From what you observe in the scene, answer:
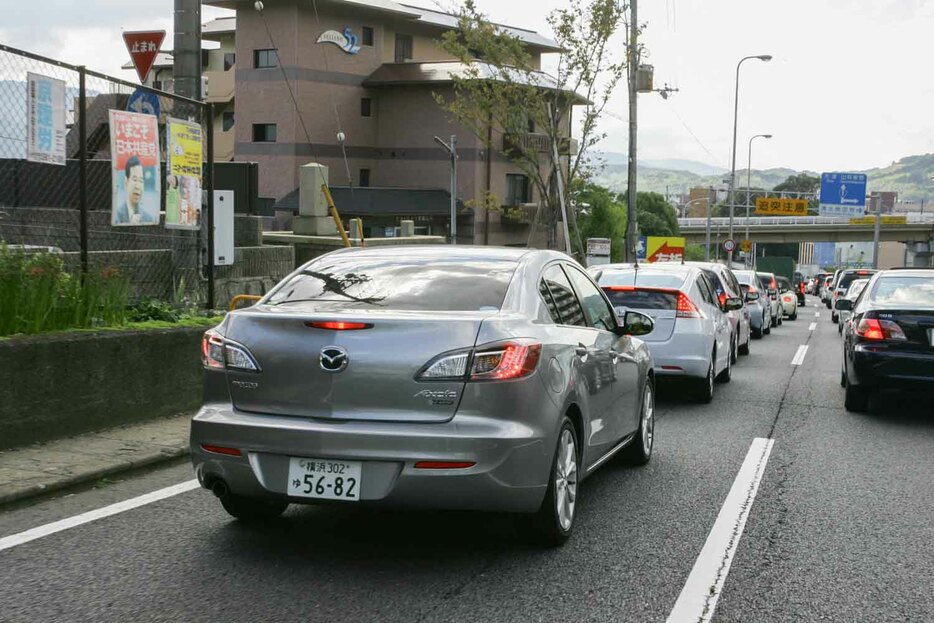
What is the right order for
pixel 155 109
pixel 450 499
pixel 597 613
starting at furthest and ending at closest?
pixel 155 109, pixel 450 499, pixel 597 613

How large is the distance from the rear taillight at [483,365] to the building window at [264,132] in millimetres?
45850

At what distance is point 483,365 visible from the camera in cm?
493

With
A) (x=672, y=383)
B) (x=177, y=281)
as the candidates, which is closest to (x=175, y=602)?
(x=177, y=281)

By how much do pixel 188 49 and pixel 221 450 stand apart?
7335 millimetres

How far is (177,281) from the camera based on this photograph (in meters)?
11.3

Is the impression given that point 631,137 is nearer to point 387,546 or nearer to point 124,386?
point 124,386

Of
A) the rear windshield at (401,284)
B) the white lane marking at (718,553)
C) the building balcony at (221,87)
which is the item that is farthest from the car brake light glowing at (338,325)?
the building balcony at (221,87)

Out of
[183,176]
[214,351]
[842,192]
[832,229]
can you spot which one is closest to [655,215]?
[832,229]

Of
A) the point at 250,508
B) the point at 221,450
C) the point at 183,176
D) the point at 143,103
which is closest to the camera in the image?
the point at 221,450

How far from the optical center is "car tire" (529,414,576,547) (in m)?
5.34

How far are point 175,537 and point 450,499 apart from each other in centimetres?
166

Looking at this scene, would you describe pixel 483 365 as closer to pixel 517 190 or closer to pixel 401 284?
pixel 401 284

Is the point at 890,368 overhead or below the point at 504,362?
below

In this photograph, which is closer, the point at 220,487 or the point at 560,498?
the point at 220,487
